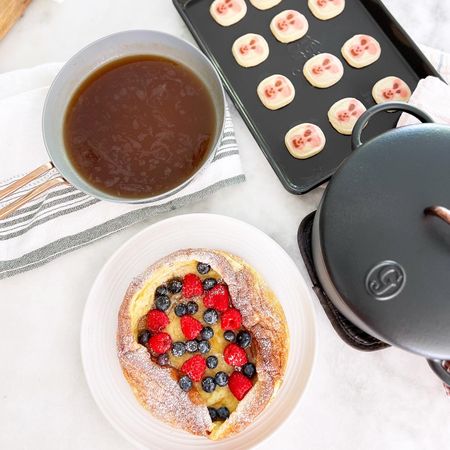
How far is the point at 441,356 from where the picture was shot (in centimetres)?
84

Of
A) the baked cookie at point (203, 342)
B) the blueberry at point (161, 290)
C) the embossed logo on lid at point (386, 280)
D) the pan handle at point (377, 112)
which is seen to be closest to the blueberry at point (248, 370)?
the baked cookie at point (203, 342)

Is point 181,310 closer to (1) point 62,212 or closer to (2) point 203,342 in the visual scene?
(2) point 203,342

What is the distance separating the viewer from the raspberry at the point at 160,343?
108 centimetres

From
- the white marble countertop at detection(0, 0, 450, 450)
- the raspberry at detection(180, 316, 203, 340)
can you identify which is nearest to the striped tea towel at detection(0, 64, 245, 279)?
the white marble countertop at detection(0, 0, 450, 450)

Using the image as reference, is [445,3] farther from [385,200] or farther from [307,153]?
[385,200]

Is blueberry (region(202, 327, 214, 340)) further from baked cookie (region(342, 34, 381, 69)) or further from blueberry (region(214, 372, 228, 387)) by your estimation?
baked cookie (region(342, 34, 381, 69))

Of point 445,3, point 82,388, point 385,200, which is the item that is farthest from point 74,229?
point 445,3

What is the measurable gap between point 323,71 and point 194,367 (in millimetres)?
675

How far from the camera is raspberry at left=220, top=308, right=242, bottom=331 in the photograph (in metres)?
1.10

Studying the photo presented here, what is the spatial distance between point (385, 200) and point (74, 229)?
0.65 meters

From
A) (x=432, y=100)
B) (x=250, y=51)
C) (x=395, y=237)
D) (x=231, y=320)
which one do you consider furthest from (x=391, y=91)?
(x=231, y=320)

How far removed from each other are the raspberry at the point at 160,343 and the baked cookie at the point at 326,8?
77 cm

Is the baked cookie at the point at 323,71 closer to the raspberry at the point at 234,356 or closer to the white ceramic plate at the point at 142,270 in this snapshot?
the white ceramic plate at the point at 142,270

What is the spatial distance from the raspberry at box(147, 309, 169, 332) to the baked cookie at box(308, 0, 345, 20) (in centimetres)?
74
